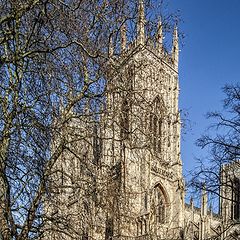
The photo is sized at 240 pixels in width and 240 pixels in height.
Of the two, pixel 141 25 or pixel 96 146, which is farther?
pixel 141 25

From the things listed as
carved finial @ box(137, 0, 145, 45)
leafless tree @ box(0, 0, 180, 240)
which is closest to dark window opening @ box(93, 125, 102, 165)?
leafless tree @ box(0, 0, 180, 240)

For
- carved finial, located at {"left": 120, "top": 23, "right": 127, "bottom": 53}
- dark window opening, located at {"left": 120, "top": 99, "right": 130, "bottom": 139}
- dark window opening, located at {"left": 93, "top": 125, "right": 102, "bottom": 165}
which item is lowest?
dark window opening, located at {"left": 93, "top": 125, "right": 102, "bottom": 165}

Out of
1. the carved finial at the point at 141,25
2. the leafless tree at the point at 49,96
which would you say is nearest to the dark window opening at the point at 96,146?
the leafless tree at the point at 49,96

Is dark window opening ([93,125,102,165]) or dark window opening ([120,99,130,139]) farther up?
dark window opening ([120,99,130,139])

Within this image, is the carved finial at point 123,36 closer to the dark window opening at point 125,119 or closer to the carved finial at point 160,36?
the carved finial at point 160,36

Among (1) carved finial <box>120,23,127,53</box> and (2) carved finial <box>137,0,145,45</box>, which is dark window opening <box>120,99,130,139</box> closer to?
(1) carved finial <box>120,23,127,53</box>

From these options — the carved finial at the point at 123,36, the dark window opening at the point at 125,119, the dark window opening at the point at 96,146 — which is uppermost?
the carved finial at the point at 123,36

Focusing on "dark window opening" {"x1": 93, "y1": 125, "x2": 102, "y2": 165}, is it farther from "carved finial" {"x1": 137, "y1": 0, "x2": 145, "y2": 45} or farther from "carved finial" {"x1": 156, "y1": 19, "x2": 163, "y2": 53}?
"carved finial" {"x1": 156, "y1": 19, "x2": 163, "y2": 53}

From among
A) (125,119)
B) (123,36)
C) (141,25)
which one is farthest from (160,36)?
(125,119)

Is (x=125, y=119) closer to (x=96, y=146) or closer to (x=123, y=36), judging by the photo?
(x=96, y=146)

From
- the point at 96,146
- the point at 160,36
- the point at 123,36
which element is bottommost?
the point at 96,146

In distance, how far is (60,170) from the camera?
29.1ft

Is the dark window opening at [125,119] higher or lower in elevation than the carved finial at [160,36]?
lower

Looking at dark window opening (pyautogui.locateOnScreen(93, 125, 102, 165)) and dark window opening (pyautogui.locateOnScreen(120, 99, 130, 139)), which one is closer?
dark window opening (pyautogui.locateOnScreen(93, 125, 102, 165))
